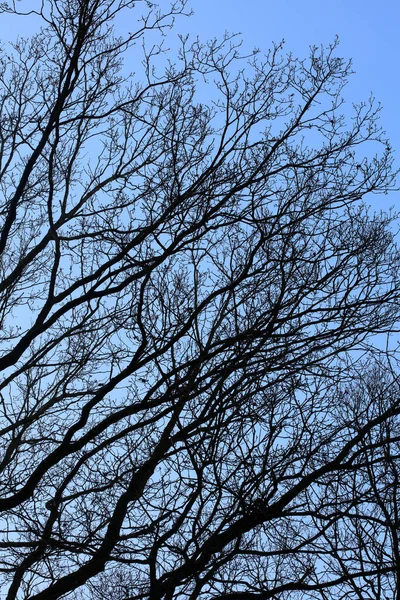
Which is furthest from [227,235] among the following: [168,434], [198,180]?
[168,434]

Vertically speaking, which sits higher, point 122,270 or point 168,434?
point 122,270

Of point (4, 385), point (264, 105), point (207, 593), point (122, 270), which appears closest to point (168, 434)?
point (207, 593)

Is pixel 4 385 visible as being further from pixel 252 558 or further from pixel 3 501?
pixel 252 558

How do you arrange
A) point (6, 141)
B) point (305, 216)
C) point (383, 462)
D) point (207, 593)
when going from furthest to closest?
point (6, 141), point (305, 216), point (383, 462), point (207, 593)

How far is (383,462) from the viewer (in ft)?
20.5

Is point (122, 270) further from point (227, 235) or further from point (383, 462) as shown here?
point (383, 462)

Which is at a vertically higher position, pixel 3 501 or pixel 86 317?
pixel 86 317

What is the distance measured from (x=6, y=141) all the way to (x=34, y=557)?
4.54m

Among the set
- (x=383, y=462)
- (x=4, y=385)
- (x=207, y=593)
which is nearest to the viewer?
(x=207, y=593)

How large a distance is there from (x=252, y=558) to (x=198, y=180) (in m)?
3.56

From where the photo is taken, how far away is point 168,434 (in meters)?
6.13

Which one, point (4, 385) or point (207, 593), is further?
point (4, 385)

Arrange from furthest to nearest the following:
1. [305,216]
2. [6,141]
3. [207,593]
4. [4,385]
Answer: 1. [6,141]
2. [4,385]
3. [305,216]
4. [207,593]

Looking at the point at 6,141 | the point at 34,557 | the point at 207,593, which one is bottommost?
the point at 207,593
